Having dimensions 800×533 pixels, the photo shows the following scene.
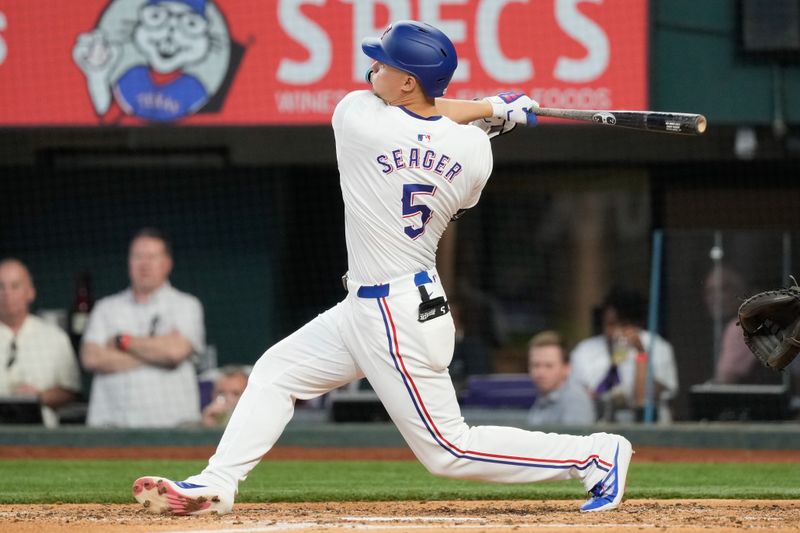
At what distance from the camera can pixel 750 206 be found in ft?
34.0

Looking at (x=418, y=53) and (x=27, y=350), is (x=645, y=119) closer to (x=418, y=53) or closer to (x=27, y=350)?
(x=418, y=53)

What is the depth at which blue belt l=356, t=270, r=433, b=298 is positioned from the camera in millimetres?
4633

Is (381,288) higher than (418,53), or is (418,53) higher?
(418,53)

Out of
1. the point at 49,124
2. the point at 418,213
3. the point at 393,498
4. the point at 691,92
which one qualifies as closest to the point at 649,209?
the point at 691,92

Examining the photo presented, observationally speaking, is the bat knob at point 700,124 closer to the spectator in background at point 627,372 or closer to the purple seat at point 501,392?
the spectator in background at point 627,372

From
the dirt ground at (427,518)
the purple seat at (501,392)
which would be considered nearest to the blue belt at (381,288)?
the dirt ground at (427,518)

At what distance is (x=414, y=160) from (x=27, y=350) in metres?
5.15

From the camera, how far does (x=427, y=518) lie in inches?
193

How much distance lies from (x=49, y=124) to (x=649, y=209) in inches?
166

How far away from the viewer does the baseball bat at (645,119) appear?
491 centimetres

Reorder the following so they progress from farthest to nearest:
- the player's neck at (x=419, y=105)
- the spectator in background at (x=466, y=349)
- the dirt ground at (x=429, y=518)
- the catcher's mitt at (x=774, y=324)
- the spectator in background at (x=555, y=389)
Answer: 1. the spectator in background at (x=466, y=349)
2. the spectator in background at (x=555, y=389)
3. the catcher's mitt at (x=774, y=324)
4. the player's neck at (x=419, y=105)
5. the dirt ground at (x=429, y=518)

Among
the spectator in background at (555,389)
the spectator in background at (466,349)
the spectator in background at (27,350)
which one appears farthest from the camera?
the spectator in background at (466,349)

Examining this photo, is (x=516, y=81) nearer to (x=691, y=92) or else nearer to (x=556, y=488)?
(x=691, y=92)

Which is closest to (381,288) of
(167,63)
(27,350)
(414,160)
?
(414,160)
